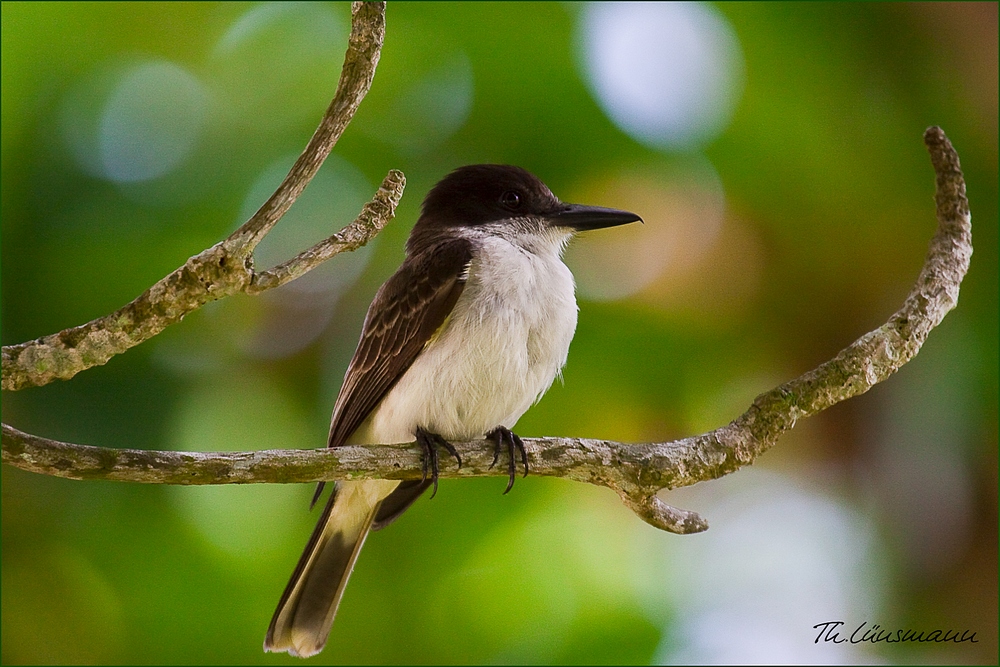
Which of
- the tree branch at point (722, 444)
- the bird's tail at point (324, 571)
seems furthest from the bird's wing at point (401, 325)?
the tree branch at point (722, 444)

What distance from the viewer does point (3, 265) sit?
10.5 feet

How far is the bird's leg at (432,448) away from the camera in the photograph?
255cm

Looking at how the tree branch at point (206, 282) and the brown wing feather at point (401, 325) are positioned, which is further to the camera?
the brown wing feather at point (401, 325)

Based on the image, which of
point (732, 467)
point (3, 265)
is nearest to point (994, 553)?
point (732, 467)

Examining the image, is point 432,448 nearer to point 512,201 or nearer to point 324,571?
point 324,571

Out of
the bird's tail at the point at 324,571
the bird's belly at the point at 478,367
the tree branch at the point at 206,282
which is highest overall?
the tree branch at the point at 206,282

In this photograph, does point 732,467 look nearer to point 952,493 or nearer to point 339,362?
point 952,493

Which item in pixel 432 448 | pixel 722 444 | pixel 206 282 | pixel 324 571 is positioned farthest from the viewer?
pixel 324 571

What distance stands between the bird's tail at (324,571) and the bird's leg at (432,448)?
35 centimetres

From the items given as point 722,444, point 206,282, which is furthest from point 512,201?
point 206,282

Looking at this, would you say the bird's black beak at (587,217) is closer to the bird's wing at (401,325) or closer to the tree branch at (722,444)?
the bird's wing at (401,325)

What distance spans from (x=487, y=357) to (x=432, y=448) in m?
0.43

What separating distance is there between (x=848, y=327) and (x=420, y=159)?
5.99 ft

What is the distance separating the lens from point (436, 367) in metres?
3.04
